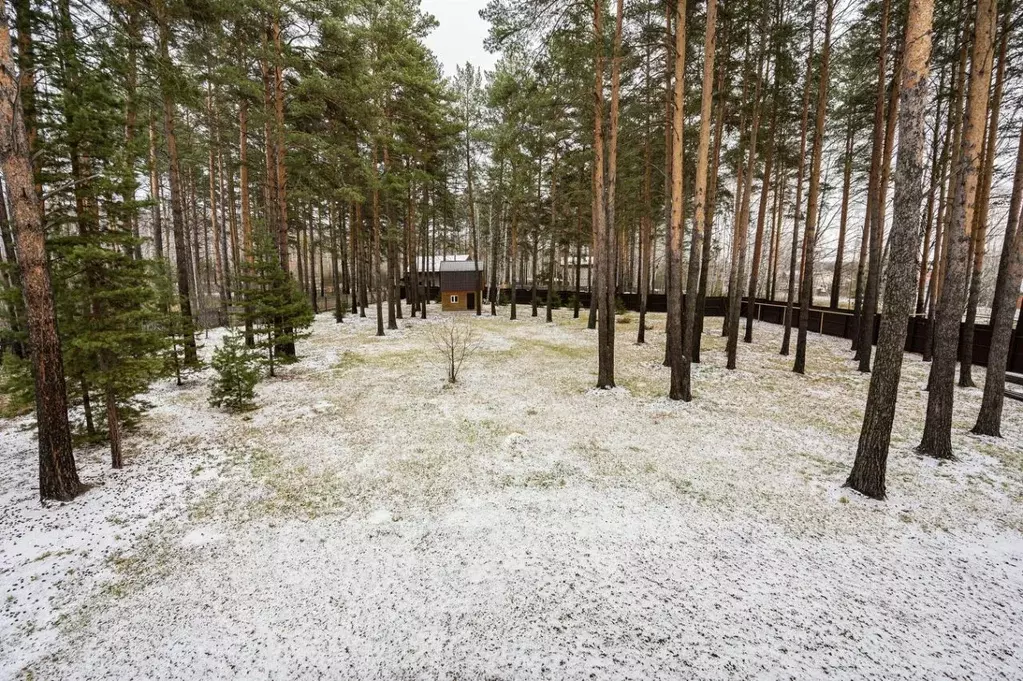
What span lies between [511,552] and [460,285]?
82.4ft

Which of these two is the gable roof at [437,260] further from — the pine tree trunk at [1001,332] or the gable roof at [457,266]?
the pine tree trunk at [1001,332]

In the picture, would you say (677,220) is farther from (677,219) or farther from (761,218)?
(761,218)

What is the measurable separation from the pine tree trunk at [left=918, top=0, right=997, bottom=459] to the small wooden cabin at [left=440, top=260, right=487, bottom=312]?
896 inches

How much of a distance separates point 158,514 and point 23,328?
4333 millimetres

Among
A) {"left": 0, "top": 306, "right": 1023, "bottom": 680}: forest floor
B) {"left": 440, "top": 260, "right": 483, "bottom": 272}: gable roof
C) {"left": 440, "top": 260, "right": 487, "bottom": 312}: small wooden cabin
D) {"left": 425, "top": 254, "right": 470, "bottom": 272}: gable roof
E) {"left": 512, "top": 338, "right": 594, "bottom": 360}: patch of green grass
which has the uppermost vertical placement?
{"left": 425, "top": 254, "right": 470, "bottom": 272}: gable roof

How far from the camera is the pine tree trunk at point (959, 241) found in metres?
5.96

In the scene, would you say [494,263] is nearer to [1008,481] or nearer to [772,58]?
[772,58]

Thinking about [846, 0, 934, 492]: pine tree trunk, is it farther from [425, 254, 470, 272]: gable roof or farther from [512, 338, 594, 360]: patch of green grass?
[425, 254, 470, 272]: gable roof

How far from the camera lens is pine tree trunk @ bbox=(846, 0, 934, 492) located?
15.7 feet

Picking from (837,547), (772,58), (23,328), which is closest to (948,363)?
(837,547)

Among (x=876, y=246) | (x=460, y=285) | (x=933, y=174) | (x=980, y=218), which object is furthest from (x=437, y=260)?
(x=980, y=218)

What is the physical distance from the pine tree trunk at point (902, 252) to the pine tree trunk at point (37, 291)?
10.5 metres

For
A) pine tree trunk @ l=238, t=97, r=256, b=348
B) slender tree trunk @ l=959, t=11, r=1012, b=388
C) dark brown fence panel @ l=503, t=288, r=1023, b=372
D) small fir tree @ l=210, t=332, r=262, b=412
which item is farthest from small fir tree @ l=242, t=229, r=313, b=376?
slender tree trunk @ l=959, t=11, r=1012, b=388

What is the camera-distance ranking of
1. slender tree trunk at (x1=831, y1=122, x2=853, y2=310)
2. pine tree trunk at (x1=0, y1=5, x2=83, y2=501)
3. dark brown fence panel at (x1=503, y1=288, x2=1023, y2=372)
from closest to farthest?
1. pine tree trunk at (x1=0, y1=5, x2=83, y2=501)
2. dark brown fence panel at (x1=503, y1=288, x2=1023, y2=372)
3. slender tree trunk at (x1=831, y1=122, x2=853, y2=310)
